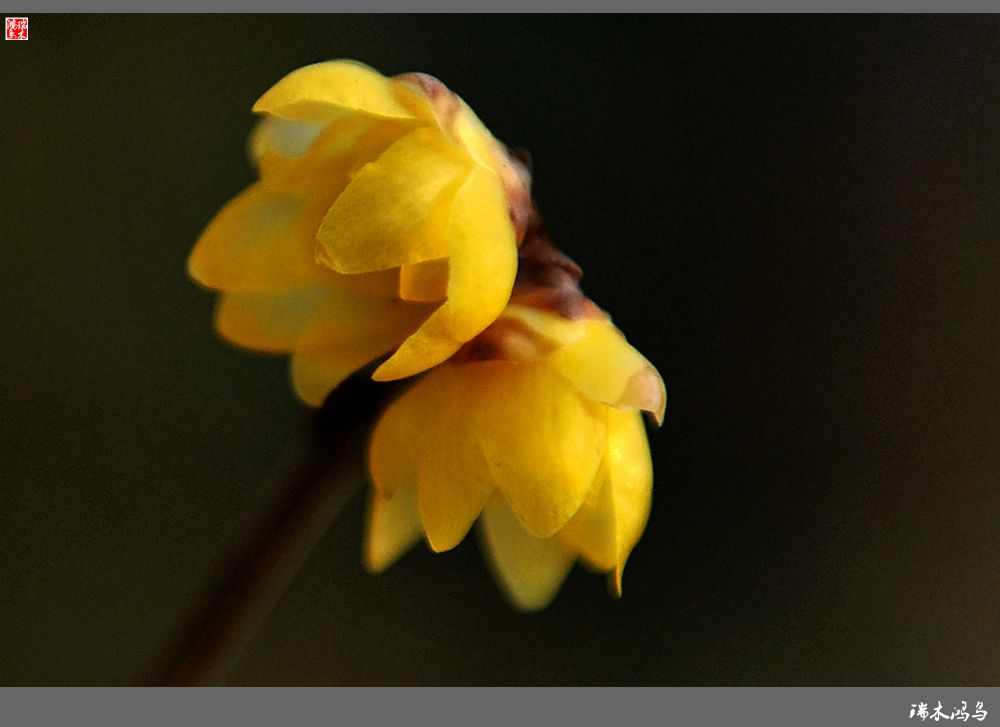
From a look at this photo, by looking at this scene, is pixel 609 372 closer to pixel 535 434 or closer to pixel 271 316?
pixel 535 434

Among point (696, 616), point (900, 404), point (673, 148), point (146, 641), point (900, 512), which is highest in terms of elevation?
point (673, 148)

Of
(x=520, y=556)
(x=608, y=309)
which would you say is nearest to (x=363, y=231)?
(x=520, y=556)

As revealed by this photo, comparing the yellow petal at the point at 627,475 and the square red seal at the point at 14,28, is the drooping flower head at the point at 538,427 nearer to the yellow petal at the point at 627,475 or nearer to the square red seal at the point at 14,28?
the yellow petal at the point at 627,475

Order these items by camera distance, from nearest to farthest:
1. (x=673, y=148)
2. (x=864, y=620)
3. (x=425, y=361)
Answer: (x=425, y=361), (x=864, y=620), (x=673, y=148)

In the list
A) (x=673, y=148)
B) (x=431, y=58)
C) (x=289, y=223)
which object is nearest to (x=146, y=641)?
(x=431, y=58)

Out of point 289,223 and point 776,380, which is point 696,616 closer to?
point 776,380
